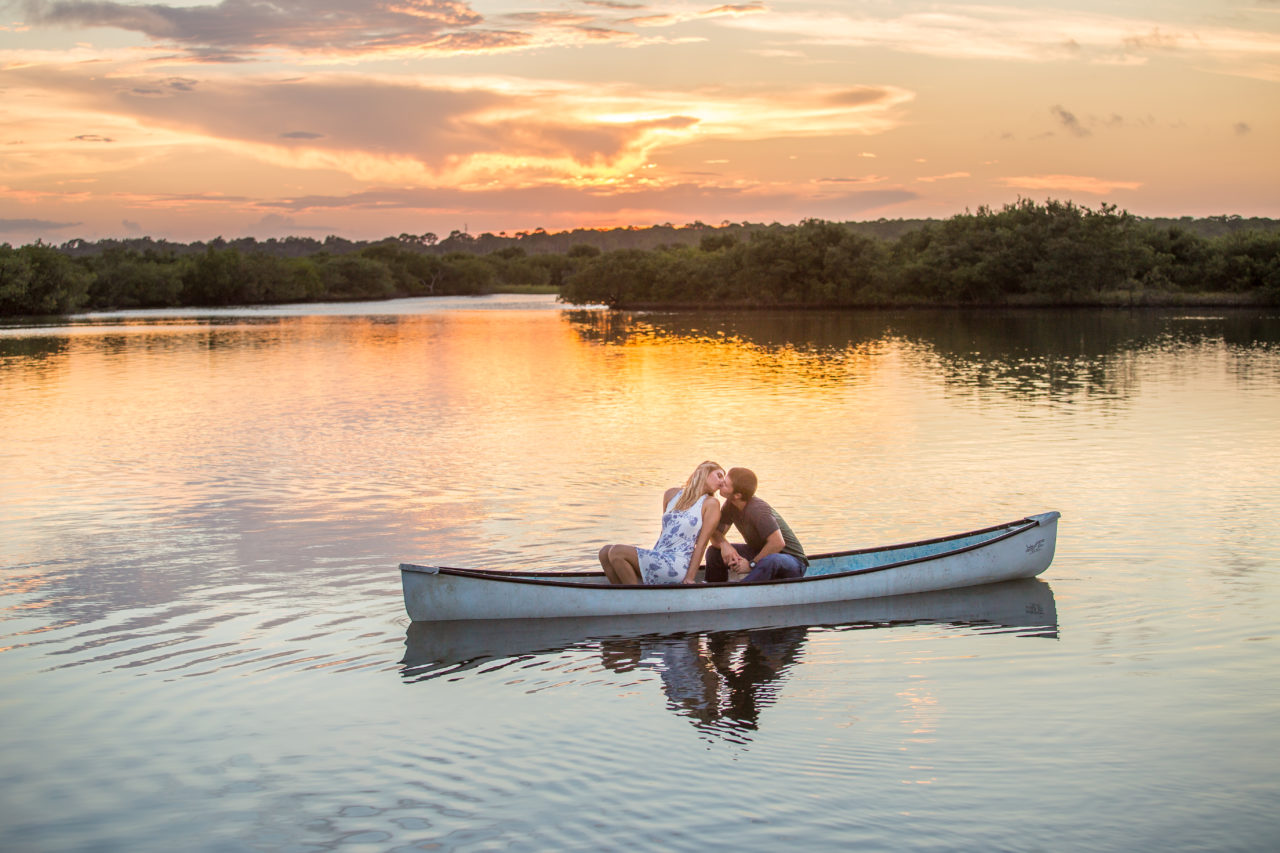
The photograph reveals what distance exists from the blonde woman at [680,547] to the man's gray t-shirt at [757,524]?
0.62 metres

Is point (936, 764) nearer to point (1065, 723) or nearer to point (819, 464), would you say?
point (1065, 723)

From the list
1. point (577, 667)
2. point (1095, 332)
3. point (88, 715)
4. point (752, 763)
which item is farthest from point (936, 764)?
point (1095, 332)

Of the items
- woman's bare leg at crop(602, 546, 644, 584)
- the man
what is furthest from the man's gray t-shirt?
woman's bare leg at crop(602, 546, 644, 584)

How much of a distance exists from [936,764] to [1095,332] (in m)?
59.0

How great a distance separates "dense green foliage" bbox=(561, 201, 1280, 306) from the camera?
9100 centimetres

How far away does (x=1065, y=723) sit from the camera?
8883 millimetres

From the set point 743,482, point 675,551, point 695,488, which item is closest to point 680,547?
point 675,551

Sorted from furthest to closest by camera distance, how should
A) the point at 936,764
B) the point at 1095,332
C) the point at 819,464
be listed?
the point at 1095,332
the point at 819,464
the point at 936,764

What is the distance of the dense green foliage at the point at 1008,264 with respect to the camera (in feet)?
299

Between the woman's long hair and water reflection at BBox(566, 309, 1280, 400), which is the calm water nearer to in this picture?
the woman's long hair

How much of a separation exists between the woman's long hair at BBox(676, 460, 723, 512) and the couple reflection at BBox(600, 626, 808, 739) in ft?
4.36

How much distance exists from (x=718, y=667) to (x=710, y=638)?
2.92 ft

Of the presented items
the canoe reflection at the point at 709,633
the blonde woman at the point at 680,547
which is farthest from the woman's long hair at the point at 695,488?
the canoe reflection at the point at 709,633

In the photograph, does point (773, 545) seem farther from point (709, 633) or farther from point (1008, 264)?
point (1008, 264)
